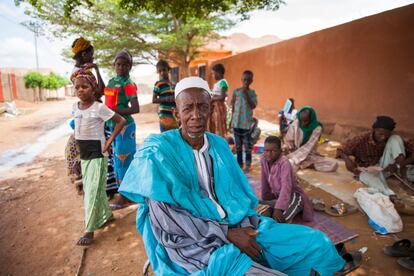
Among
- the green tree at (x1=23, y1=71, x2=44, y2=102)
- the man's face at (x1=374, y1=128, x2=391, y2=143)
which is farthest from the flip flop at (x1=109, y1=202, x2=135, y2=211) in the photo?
the green tree at (x1=23, y1=71, x2=44, y2=102)

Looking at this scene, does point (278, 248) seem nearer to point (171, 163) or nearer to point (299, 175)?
point (171, 163)

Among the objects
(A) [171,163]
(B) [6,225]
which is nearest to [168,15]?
(B) [6,225]

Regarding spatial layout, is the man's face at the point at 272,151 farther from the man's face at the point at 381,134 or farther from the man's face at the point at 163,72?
the man's face at the point at 163,72

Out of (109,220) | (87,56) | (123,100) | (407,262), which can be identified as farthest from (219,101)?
(407,262)

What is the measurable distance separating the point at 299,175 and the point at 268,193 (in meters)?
1.99

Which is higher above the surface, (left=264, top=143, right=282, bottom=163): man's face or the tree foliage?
the tree foliage

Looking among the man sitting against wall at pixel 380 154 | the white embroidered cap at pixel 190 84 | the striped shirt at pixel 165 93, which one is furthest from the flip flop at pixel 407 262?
the striped shirt at pixel 165 93

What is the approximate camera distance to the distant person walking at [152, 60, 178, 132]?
4379 millimetres

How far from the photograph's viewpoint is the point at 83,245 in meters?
2.93

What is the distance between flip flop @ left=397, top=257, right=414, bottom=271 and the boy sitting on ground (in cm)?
94

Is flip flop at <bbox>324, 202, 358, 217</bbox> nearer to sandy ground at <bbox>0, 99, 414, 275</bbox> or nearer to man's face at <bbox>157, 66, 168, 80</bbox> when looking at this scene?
sandy ground at <bbox>0, 99, 414, 275</bbox>

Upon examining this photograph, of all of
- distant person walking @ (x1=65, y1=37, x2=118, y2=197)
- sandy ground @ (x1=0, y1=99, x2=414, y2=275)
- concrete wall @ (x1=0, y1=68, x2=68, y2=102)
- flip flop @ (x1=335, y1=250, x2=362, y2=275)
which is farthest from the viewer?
concrete wall @ (x1=0, y1=68, x2=68, y2=102)

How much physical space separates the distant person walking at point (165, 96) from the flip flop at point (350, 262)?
302 centimetres

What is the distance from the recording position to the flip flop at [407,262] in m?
2.38
